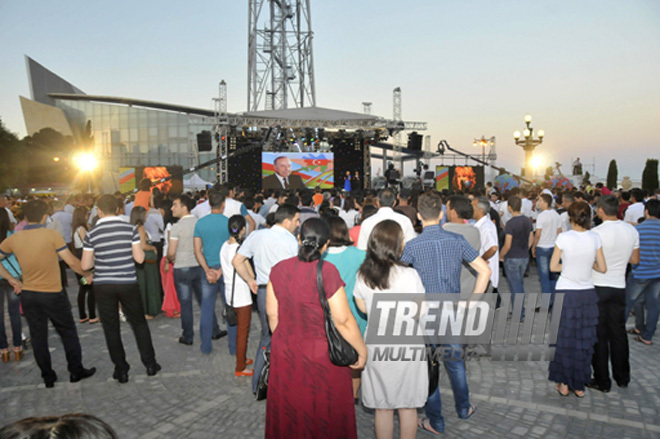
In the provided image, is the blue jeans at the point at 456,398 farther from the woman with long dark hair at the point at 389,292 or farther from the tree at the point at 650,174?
the tree at the point at 650,174

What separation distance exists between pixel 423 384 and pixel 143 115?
5053 centimetres

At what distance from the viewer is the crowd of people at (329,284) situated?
2871mm

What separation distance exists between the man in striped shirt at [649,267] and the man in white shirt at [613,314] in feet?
3.59

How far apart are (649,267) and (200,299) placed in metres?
5.66

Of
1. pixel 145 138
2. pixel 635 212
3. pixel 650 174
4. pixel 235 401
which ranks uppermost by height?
pixel 145 138

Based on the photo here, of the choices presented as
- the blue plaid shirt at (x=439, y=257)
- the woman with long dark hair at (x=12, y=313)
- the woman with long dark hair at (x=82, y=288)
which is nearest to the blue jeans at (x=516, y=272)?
the blue plaid shirt at (x=439, y=257)

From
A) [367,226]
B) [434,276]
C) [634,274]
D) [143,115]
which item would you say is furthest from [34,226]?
[143,115]

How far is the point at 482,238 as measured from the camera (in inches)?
220

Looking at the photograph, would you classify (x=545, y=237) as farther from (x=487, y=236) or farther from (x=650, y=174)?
(x=650, y=174)

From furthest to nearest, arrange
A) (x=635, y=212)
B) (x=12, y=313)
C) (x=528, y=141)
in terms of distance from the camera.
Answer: (x=528, y=141) < (x=635, y=212) < (x=12, y=313)

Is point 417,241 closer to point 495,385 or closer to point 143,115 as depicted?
point 495,385

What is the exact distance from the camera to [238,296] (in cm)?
495

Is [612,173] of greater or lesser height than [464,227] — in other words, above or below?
above

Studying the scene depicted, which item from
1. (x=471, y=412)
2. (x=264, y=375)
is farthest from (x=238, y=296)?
(x=471, y=412)
